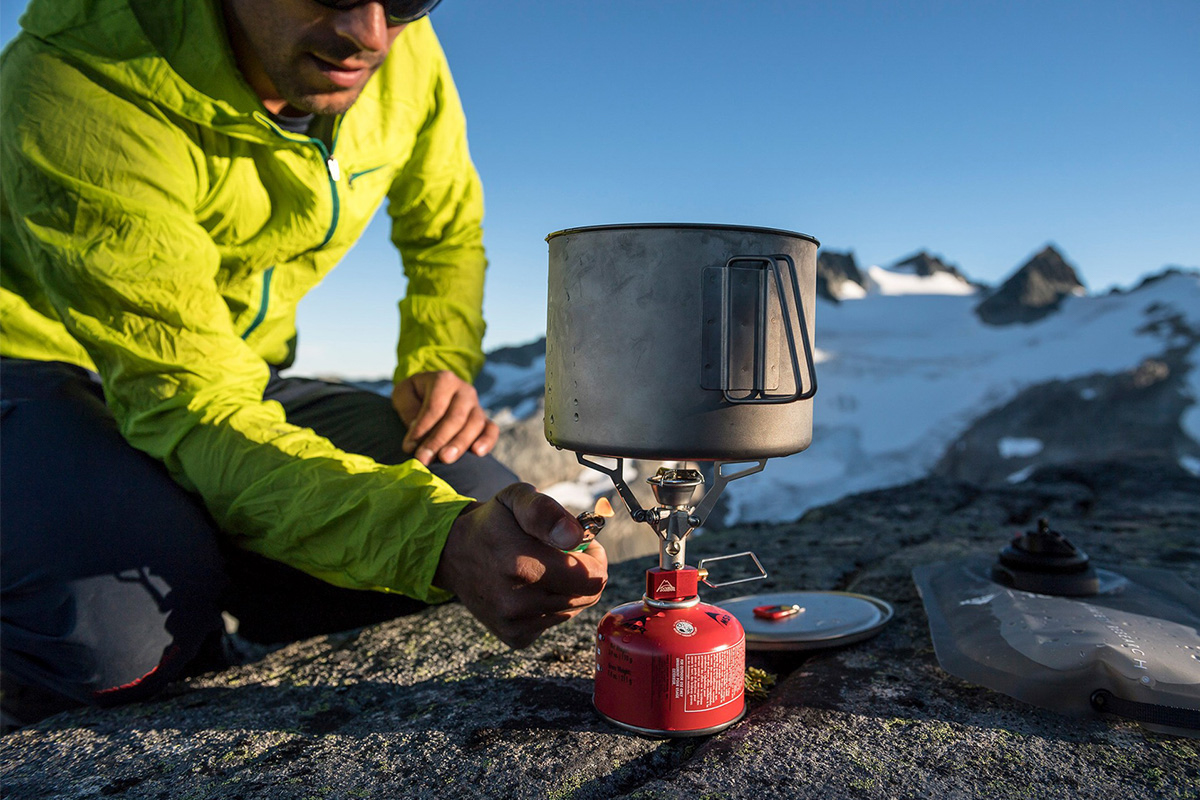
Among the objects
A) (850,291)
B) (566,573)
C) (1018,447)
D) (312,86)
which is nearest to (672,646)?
(566,573)

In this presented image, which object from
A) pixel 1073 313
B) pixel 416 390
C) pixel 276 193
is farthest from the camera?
pixel 1073 313

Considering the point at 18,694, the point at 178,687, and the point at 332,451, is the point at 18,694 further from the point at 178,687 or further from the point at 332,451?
the point at 332,451

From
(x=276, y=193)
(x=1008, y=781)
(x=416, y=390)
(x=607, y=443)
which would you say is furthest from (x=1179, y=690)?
(x=276, y=193)

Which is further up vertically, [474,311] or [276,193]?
[276,193]

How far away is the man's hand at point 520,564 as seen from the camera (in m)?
1.06

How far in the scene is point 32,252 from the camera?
1399mm

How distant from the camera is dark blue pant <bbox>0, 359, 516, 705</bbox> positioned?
54.0 inches

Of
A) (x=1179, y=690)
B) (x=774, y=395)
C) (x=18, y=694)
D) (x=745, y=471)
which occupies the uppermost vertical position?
(x=774, y=395)

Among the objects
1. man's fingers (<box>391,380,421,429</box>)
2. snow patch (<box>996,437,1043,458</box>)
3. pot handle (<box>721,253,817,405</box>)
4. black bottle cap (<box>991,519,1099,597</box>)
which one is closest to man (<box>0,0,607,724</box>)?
pot handle (<box>721,253,817,405</box>)

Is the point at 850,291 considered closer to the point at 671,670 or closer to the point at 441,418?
the point at 441,418

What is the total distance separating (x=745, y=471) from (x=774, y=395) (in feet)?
0.42

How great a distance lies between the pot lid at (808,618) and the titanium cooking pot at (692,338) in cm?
52

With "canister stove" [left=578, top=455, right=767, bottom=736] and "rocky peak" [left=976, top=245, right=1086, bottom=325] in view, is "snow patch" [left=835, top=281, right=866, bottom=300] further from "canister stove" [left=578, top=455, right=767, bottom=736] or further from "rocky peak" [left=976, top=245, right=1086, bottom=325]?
"canister stove" [left=578, top=455, right=767, bottom=736]

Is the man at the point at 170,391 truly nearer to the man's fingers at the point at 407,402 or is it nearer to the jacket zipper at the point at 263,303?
the jacket zipper at the point at 263,303
